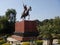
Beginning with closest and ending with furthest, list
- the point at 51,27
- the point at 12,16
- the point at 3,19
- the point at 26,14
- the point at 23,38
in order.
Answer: the point at 51,27, the point at 23,38, the point at 26,14, the point at 3,19, the point at 12,16

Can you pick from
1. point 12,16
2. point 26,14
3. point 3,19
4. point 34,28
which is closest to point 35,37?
point 34,28

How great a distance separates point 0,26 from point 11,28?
365 cm

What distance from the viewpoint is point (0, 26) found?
4531 cm

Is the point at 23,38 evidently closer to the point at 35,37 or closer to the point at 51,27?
the point at 35,37

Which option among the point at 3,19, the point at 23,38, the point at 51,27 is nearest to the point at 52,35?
the point at 51,27

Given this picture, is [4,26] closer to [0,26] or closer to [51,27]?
[0,26]

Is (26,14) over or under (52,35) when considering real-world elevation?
over

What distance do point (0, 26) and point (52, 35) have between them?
30.4m

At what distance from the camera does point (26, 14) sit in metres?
26.6

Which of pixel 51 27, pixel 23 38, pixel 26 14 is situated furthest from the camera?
pixel 26 14

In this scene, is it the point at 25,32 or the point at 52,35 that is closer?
the point at 52,35

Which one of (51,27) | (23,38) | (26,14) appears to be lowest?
(23,38)

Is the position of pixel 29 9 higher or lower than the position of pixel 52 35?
higher

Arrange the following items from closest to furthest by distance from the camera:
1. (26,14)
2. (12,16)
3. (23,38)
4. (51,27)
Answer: (51,27) → (23,38) → (26,14) → (12,16)
